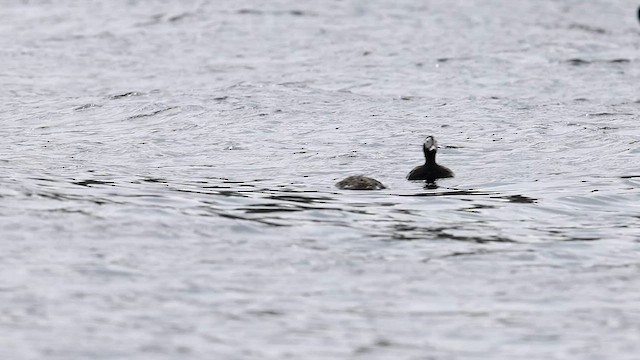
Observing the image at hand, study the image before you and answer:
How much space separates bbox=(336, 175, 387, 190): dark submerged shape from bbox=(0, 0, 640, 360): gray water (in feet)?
0.46

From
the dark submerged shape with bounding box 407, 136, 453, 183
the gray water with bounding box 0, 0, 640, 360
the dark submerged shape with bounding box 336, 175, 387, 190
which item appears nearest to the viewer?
the gray water with bounding box 0, 0, 640, 360

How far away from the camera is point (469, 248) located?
11.2 m

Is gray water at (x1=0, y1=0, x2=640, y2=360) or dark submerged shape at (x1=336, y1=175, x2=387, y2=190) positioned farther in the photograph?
dark submerged shape at (x1=336, y1=175, x2=387, y2=190)

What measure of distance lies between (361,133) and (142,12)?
1405cm

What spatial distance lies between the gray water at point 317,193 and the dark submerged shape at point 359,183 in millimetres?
141

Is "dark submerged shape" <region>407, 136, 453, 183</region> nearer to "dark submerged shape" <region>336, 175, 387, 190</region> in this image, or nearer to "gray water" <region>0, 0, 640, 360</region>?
"gray water" <region>0, 0, 640, 360</region>

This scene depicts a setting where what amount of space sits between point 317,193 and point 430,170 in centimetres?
139

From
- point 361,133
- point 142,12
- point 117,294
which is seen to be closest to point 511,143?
point 361,133

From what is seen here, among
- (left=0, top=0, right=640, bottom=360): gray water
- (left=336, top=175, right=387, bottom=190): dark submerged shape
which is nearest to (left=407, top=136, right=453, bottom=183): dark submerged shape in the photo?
(left=0, top=0, right=640, bottom=360): gray water

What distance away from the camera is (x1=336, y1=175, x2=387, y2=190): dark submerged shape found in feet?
45.2

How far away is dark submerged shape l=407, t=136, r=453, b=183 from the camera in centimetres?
1446

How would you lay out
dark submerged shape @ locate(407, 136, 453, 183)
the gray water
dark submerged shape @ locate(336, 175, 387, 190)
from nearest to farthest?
the gray water
dark submerged shape @ locate(336, 175, 387, 190)
dark submerged shape @ locate(407, 136, 453, 183)

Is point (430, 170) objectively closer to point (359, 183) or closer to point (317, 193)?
point (359, 183)

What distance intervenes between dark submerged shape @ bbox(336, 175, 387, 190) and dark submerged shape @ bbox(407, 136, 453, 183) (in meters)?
0.57
